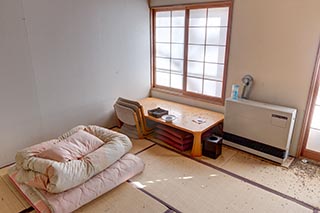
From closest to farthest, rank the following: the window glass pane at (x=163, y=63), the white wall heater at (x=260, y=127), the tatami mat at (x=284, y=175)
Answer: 1. the tatami mat at (x=284, y=175)
2. the white wall heater at (x=260, y=127)
3. the window glass pane at (x=163, y=63)

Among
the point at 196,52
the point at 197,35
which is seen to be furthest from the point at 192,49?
the point at 197,35

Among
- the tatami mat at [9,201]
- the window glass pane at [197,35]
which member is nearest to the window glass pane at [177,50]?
the window glass pane at [197,35]

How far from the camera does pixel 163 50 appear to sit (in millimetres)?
3994

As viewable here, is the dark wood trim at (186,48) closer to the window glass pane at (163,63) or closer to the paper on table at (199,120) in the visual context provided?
the window glass pane at (163,63)

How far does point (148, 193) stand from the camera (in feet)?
7.30

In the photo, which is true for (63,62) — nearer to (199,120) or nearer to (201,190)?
(199,120)

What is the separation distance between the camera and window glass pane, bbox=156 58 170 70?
3998 mm

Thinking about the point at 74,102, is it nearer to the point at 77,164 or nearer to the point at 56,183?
the point at 77,164

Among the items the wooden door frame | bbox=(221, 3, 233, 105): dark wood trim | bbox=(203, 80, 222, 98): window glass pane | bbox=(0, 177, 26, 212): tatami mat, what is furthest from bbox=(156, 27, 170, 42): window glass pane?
bbox=(0, 177, 26, 212): tatami mat

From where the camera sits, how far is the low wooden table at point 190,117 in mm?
2871

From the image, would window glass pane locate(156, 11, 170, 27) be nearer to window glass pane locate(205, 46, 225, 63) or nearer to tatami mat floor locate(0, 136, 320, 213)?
window glass pane locate(205, 46, 225, 63)

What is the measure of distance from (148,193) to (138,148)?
939 mm

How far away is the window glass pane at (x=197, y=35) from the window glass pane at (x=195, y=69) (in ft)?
1.07

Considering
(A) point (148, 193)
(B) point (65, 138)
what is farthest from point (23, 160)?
(A) point (148, 193)
